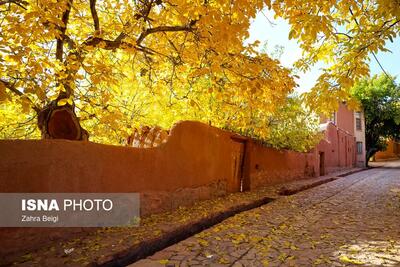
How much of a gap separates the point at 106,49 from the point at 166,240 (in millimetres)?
4352

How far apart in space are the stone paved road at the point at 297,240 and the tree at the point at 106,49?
101 inches

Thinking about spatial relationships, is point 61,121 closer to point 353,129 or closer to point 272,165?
point 272,165

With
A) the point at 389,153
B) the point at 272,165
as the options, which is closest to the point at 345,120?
the point at 389,153

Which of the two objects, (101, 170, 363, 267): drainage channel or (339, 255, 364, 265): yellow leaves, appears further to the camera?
(101, 170, 363, 267): drainage channel

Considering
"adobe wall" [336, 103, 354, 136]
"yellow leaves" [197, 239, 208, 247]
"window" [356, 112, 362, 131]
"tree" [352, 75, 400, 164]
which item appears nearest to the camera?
"yellow leaves" [197, 239, 208, 247]

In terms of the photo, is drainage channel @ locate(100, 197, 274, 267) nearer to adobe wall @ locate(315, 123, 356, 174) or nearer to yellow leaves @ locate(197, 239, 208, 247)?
yellow leaves @ locate(197, 239, 208, 247)

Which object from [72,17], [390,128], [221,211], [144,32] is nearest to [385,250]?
[221,211]

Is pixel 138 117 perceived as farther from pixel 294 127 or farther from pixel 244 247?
pixel 244 247

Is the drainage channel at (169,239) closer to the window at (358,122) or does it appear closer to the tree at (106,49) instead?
the tree at (106,49)

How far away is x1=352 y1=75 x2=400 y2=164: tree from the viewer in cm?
3150

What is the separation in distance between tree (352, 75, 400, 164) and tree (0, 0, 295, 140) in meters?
27.4

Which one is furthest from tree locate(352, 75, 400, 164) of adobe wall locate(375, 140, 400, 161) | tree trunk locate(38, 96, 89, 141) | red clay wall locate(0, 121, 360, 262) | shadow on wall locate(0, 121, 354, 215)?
tree trunk locate(38, 96, 89, 141)

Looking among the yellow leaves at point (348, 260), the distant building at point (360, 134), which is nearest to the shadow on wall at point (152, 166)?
the yellow leaves at point (348, 260)

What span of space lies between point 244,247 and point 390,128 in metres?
33.5
